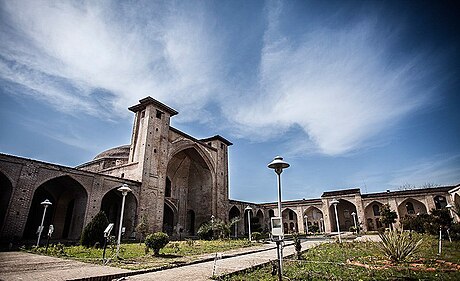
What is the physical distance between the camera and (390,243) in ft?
28.2

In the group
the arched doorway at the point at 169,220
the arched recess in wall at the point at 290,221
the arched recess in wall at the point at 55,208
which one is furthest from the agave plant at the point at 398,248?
the arched recess in wall at the point at 290,221

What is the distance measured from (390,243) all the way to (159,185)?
20726 mm

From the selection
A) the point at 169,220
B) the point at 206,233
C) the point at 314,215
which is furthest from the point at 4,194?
the point at 314,215

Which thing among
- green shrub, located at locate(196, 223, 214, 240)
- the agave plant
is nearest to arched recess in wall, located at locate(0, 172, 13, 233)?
green shrub, located at locate(196, 223, 214, 240)

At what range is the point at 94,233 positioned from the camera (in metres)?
14.9

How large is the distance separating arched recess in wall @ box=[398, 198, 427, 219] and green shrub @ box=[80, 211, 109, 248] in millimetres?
40407

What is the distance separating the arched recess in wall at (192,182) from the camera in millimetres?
32938

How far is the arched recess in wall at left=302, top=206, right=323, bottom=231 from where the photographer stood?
46.0m

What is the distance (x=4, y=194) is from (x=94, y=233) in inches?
270

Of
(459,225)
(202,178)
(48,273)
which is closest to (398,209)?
(459,225)

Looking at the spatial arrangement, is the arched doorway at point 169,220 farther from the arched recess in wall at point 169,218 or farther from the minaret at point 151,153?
the minaret at point 151,153

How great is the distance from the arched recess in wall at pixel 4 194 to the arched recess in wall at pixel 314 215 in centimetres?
4195

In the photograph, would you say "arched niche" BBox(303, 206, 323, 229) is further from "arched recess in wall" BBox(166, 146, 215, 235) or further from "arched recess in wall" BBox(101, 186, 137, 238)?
"arched recess in wall" BBox(101, 186, 137, 238)

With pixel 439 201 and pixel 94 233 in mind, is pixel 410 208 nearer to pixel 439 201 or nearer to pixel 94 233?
pixel 439 201
